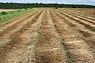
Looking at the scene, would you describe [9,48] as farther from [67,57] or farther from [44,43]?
[67,57]

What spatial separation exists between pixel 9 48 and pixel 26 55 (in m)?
2.03

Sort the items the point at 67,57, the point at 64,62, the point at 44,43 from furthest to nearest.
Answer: the point at 44,43
the point at 67,57
the point at 64,62

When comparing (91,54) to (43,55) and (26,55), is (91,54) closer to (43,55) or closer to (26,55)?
(43,55)

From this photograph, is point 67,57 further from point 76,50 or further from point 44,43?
point 44,43

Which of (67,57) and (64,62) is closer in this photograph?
(64,62)

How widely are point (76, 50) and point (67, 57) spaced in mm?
1669

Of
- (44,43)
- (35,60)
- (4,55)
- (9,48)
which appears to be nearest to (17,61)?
(35,60)

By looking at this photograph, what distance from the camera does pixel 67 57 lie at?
1054 cm

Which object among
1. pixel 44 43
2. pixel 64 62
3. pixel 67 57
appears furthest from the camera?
pixel 44 43

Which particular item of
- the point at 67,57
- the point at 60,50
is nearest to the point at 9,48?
the point at 60,50

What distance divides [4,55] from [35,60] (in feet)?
5.57

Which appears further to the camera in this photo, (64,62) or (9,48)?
(9,48)

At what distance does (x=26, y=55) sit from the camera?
11.0 m

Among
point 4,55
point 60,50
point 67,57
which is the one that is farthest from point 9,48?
point 67,57
